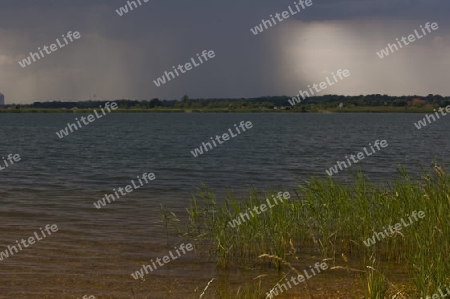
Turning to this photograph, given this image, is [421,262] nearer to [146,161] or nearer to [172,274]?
[172,274]

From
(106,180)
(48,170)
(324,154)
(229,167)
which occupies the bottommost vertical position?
(324,154)

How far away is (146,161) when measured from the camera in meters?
37.0

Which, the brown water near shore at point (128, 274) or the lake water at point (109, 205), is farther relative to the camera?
the lake water at point (109, 205)

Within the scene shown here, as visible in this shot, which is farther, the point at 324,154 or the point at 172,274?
the point at 324,154

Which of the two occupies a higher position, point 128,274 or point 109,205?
point 109,205

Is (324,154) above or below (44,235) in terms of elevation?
below

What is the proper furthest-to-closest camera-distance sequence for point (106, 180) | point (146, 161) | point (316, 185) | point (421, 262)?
point (146, 161) → point (106, 180) → point (316, 185) → point (421, 262)

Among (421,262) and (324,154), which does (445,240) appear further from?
(324,154)

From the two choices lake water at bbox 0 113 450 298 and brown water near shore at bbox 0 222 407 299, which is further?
lake water at bbox 0 113 450 298

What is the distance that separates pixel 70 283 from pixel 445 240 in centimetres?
649

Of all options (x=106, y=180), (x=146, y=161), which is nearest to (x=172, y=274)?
(x=106, y=180)

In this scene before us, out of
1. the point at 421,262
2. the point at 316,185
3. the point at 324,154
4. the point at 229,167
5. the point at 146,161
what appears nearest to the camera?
the point at 421,262

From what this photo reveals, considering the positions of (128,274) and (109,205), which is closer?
(128,274)

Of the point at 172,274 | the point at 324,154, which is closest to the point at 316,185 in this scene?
the point at 172,274
